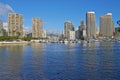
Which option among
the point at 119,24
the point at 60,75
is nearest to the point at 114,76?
the point at 60,75

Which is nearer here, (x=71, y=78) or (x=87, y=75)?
(x=71, y=78)

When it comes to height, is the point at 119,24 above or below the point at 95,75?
above

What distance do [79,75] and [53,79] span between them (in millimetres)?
5758

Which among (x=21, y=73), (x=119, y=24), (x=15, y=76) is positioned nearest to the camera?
(x=15, y=76)

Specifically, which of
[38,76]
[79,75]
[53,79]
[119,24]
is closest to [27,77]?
[38,76]

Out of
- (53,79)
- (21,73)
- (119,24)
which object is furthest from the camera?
(119,24)

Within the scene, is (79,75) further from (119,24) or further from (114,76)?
(119,24)

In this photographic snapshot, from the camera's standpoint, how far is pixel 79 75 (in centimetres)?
4706

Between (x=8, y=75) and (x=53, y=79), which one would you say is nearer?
(x=53, y=79)

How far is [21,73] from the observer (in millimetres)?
49781

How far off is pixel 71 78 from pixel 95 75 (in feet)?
16.4

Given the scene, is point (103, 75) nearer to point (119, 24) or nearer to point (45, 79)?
point (45, 79)

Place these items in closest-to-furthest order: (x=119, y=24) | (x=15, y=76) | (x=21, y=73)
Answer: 1. (x=15, y=76)
2. (x=21, y=73)
3. (x=119, y=24)

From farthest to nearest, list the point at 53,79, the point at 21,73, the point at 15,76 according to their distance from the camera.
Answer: the point at 21,73 < the point at 15,76 < the point at 53,79
